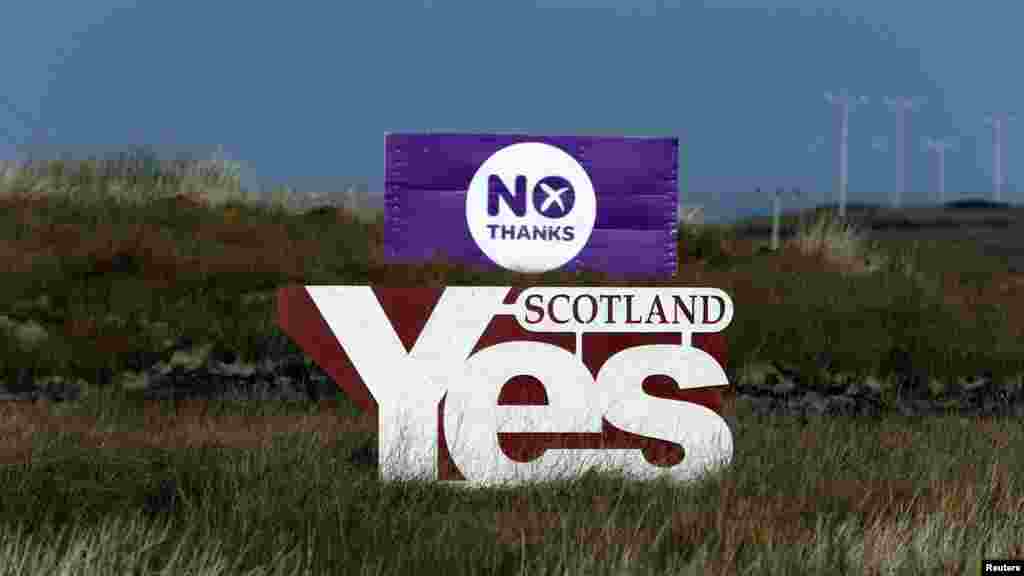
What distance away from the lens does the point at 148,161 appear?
984 inches

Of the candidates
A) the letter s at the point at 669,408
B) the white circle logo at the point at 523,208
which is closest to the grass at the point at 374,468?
the letter s at the point at 669,408

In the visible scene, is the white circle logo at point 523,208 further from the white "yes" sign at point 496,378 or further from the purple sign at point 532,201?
the white "yes" sign at point 496,378

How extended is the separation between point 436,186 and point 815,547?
10.7 m

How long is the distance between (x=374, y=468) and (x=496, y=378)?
915 mm

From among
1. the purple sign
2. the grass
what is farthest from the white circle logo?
the grass

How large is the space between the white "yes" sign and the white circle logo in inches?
333

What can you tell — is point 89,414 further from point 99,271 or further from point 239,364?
point 99,271

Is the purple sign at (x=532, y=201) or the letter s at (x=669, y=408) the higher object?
the purple sign at (x=532, y=201)

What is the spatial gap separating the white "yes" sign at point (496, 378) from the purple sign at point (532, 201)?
334 inches

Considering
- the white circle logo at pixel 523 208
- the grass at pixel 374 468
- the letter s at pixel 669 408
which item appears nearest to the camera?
the grass at pixel 374 468

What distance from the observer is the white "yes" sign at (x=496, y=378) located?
7.96 metres

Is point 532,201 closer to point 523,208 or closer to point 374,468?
point 523,208

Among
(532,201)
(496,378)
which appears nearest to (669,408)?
(496,378)

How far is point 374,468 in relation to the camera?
8281mm
